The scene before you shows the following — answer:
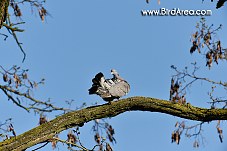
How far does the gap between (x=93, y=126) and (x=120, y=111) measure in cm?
100

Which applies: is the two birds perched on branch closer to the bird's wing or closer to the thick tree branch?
the bird's wing

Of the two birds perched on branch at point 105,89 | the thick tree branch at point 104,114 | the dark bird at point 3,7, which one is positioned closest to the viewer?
the thick tree branch at point 104,114

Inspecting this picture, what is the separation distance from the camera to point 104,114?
4820mm

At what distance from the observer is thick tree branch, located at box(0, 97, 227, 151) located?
4.61 meters

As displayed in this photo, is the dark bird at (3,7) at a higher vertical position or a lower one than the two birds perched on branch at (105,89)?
higher

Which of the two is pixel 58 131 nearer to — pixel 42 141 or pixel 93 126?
pixel 42 141

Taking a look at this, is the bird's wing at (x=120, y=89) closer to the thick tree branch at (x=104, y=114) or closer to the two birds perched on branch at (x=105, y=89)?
the two birds perched on branch at (x=105, y=89)

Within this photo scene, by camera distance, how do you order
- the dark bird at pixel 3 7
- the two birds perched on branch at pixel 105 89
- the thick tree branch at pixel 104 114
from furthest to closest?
the two birds perched on branch at pixel 105 89 → the dark bird at pixel 3 7 → the thick tree branch at pixel 104 114

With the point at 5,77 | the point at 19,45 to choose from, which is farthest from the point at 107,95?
the point at 5,77

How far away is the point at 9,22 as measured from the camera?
21.3 ft

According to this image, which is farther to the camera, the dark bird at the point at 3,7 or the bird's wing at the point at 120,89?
the bird's wing at the point at 120,89

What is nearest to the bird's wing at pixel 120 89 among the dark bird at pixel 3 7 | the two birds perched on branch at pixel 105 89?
the two birds perched on branch at pixel 105 89

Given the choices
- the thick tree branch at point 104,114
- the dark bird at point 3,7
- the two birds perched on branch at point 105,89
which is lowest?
the thick tree branch at point 104,114

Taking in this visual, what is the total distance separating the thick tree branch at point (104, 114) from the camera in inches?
181
